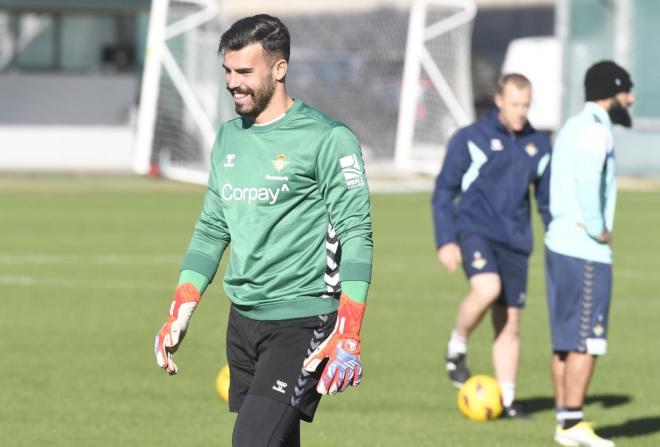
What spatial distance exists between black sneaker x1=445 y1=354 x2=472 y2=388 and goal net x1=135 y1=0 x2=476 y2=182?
58.9ft

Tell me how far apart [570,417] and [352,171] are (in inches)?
150

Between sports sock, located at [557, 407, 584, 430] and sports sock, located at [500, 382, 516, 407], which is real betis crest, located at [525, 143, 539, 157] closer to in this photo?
sports sock, located at [500, 382, 516, 407]

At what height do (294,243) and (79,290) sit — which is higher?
(294,243)

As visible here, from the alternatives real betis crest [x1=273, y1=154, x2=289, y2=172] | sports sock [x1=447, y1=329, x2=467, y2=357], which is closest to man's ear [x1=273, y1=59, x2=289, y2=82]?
real betis crest [x1=273, y1=154, x2=289, y2=172]

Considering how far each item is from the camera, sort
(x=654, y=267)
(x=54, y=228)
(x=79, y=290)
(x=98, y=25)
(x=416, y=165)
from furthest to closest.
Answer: (x=98, y=25)
(x=416, y=165)
(x=54, y=228)
(x=654, y=267)
(x=79, y=290)

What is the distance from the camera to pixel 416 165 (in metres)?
31.2

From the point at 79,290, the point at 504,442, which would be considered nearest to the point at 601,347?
the point at 504,442

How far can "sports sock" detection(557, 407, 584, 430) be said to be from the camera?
368 inches

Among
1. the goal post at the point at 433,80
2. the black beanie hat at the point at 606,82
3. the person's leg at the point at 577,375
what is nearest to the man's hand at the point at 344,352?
the person's leg at the point at 577,375

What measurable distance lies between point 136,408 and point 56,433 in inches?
39.3

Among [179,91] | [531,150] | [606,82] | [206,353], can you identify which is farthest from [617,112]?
[179,91]

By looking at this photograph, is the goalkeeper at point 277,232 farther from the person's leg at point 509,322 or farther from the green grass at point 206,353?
the person's leg at point 509,322

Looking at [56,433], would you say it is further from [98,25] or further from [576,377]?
[98,25]

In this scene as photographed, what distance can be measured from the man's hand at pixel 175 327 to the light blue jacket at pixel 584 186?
10.7 ft
